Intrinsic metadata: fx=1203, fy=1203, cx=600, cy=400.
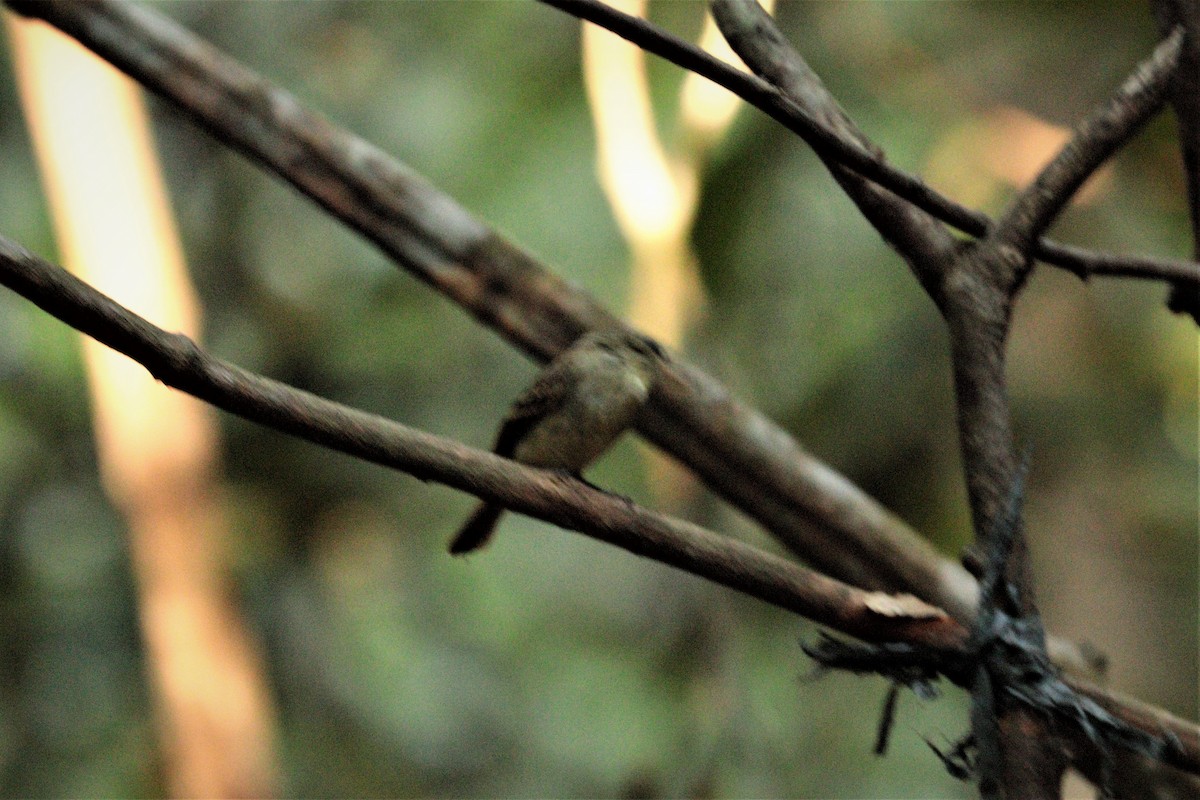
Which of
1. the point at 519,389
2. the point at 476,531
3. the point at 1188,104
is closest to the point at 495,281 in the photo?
the point at 476,531

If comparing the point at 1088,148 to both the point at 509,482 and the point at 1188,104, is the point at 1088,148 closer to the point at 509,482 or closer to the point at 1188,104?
the point at 1188,104

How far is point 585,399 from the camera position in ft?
6.07

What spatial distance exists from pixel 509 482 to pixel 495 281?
3.15 ft

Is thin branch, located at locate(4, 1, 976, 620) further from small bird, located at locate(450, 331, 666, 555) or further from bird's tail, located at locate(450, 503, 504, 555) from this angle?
bird's tail, located at locate(450, 503, 504, 555)

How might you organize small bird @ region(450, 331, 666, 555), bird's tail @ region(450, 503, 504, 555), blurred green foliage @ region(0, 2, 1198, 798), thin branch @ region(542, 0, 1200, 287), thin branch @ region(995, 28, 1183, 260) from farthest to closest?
blurred green foliage @ region(0, 2, 1198, 798) → bird's tail @ region(450, 503, 504, 555) → small bird @ region(450, 331, 666, 555) → thin branch @ region(995, 28, 1183, 260) → thin branch @ region(542, 0, 1200, 287)

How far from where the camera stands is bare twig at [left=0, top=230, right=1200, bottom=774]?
1.06m

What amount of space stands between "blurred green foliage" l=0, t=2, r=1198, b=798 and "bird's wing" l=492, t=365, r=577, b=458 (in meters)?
2.71

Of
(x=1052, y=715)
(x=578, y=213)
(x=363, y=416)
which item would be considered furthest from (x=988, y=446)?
(x=578, y=213)

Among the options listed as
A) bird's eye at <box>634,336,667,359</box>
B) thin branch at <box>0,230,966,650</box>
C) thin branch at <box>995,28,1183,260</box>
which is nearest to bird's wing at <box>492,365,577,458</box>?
bird's eye at <box>634,336,667,359</box>

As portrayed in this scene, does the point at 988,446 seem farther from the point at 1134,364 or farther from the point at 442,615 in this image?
the point at 442,615

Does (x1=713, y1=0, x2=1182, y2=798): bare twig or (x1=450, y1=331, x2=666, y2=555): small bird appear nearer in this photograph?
(x1=713, y1=0, x2=1182, y2=798): bare twig

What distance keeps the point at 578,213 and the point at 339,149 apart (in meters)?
4.41

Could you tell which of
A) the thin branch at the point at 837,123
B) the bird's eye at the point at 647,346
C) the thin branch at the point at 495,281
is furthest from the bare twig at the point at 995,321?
the thin branch at the point at 495,281

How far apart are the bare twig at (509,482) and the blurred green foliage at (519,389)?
322cm
